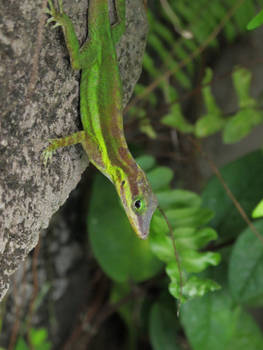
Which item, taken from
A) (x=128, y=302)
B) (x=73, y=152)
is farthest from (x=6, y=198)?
(x=128, y=302)

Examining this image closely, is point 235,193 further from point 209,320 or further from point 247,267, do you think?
point 209,320

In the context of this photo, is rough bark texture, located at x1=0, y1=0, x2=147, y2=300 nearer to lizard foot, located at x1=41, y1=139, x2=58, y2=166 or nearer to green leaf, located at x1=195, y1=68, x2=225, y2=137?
lizard foot, located at x1=41, y1=139, x2=58, y2=166

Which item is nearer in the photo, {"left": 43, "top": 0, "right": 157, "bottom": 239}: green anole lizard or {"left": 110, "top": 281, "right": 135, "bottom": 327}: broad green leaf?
{"left": 43, "top": 0, "right": 157, "bottom": 239}: green anole lizard

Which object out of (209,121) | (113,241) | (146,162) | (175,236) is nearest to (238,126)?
(209,121)

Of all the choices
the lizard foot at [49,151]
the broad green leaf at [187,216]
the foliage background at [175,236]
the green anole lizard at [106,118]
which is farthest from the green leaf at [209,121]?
the lizard foot at [49,151]

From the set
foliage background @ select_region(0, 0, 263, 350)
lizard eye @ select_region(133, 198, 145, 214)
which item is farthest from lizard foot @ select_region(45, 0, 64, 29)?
foliage background @ select_region(0, 0, 263, 350)

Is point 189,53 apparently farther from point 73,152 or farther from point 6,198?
point 6,198

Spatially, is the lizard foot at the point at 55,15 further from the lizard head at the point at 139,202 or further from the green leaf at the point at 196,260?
the green leaf at the point at 196,260
